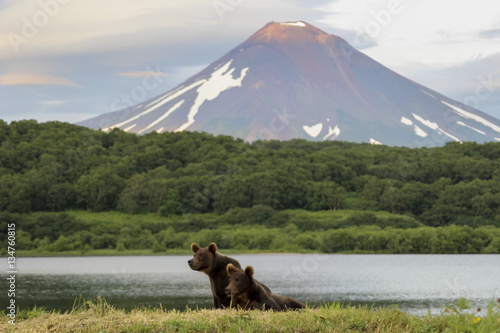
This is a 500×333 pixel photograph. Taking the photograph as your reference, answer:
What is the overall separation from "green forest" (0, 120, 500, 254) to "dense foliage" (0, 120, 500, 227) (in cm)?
22

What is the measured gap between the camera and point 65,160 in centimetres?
12875

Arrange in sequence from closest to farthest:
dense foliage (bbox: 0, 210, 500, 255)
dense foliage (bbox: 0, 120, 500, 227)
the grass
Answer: the grass, dense foliage (bbox: 0, 210, 500, 255), dense foliage (bbox: 0, 120, 500, 227)

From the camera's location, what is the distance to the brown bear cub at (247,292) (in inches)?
445

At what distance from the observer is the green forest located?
9206cm

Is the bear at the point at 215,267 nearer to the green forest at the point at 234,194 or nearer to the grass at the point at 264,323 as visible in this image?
the grass at the point at 264,323

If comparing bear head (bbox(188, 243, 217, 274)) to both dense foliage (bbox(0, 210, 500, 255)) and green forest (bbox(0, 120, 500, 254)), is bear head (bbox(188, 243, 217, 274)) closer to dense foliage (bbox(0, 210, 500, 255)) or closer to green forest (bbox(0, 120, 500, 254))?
dense foliage (bbox(0, 210, 500, 255))

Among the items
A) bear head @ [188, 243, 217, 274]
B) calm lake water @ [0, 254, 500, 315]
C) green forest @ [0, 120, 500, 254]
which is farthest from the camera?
green forest @ [0, 120, 500, 254]

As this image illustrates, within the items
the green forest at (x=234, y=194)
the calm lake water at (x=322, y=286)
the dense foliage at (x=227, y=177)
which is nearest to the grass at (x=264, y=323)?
the calm lake water at (x=322, y=286)

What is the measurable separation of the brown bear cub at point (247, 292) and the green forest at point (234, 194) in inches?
3047

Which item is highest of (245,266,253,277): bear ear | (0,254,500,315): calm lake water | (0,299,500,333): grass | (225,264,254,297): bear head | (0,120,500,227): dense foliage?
(0,120,500,227): dense foliage

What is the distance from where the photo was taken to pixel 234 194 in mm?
115062

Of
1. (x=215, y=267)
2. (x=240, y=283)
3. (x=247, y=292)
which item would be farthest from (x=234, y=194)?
(x=240, y=283)

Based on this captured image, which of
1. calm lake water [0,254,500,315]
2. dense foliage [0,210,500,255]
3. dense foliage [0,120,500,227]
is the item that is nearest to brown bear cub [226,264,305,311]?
calm lake water [0,254,500,315]

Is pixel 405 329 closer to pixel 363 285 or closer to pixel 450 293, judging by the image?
pixel 450 293
